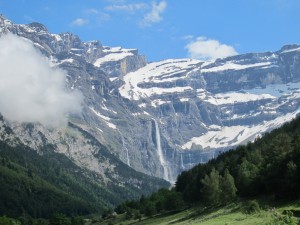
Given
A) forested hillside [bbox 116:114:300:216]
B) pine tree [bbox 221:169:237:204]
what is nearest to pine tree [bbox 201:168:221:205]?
forested hillside [bbox 116:114:300:216]

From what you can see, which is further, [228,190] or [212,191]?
[212,191]

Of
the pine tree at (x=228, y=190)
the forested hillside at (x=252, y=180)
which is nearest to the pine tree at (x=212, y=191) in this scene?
the forested hillside at (x=252, y=180)

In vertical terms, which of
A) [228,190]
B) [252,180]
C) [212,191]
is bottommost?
[228,190]

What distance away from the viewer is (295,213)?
62750 millimetres

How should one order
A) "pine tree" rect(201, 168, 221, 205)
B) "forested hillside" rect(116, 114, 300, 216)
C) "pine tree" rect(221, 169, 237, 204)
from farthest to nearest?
1. "pine tree" rect(201, 168, 221, 205)
2. "pine tree" rect(221, 169, 237, 204)
3. "forested hillside" rect(116, 114, 300, 216)

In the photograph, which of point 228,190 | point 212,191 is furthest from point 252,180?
point 212,191

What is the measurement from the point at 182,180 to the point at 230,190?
79.0 m

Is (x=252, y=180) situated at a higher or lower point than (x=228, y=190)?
higher

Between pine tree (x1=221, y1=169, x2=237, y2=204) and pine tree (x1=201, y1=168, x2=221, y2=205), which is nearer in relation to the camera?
pine tree (x1=221, y1=169, x2=237, y2=204)

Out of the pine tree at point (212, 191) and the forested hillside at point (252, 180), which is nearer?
the forested hillside at point (252, 180)

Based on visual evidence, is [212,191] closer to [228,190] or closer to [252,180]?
[228,190]

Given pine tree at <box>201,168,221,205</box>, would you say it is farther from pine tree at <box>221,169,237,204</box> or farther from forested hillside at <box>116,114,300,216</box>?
pine tree at <box>221,169,237,204</box>

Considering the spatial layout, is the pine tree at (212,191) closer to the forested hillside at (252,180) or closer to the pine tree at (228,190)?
the forested hillside at (252,180)

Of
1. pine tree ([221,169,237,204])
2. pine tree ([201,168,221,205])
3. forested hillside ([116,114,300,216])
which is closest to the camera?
forested hillside ([116,114,300,216])
